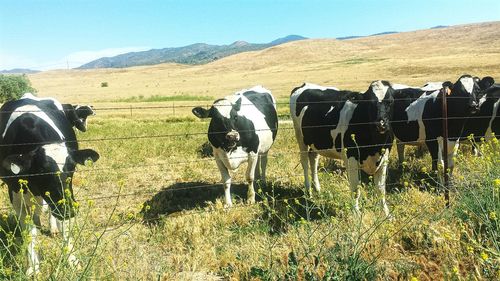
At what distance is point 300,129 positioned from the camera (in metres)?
8.58

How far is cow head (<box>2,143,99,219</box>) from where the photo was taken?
175 inches

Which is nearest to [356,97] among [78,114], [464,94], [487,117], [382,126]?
[382,126]

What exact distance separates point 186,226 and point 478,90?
19.7 feet

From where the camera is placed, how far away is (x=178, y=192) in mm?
8086

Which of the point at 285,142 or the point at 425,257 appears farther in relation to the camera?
the point at 285,142

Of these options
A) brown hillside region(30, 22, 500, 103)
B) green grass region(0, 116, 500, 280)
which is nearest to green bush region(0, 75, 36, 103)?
brown hillside region(30, 22, 500, 103)

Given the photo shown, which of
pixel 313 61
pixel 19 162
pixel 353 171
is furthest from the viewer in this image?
pixel 313 61

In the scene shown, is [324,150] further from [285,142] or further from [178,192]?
[285,142]

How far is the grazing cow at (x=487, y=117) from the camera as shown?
8281 mm

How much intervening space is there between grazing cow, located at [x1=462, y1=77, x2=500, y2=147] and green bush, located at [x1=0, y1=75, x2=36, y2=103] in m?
47.3

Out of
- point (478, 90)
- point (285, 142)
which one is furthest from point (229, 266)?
point (285, 142)

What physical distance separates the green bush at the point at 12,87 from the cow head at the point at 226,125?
45.3 metres

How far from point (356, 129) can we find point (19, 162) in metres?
4.51

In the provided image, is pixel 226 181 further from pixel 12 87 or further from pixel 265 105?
pixel 12 87
